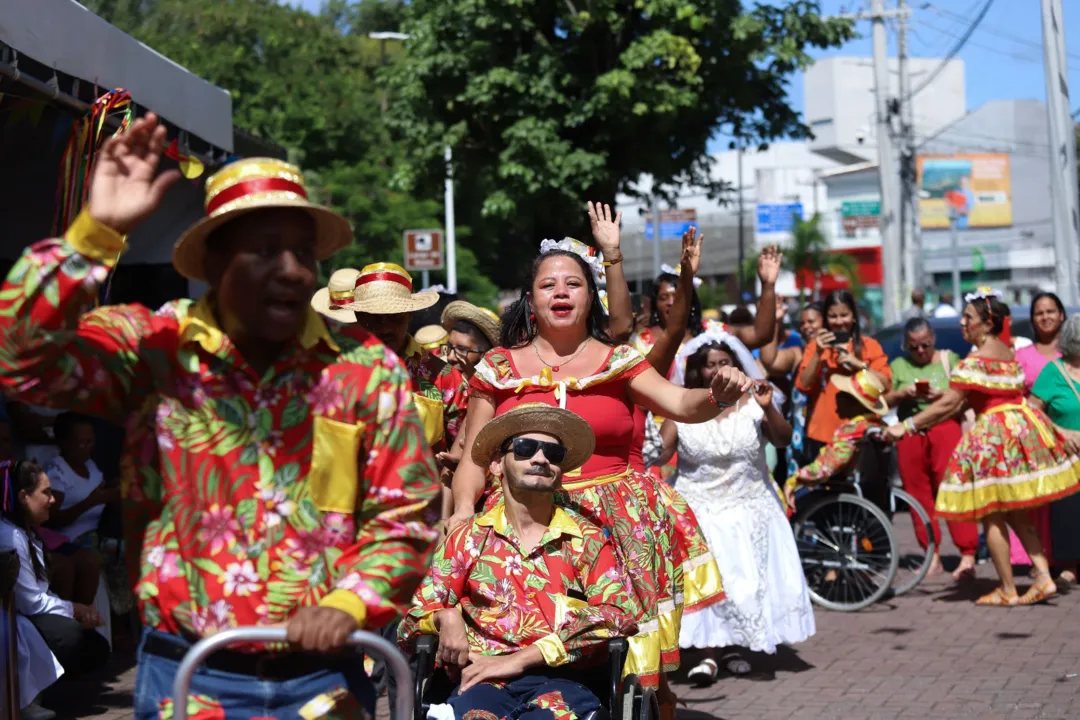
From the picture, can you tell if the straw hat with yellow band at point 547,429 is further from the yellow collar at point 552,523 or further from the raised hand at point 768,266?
the raised hand at point 768,266

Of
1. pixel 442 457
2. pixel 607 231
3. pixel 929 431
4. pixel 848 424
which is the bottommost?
pixel 929 431

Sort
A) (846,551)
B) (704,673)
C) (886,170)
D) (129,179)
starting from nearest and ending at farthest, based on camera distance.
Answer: (129,179)
(704,673)
(846,551)
(886,170)

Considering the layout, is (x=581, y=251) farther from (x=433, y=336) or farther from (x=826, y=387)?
(x=826, y=387)

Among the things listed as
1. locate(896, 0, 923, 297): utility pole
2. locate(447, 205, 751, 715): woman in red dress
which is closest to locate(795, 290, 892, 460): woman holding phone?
locate(447, 205, 751, 715): woman in red dress

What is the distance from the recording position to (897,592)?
10578 millimetres

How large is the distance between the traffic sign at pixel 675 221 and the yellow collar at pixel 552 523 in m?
33.9

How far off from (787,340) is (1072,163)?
30.1 ft

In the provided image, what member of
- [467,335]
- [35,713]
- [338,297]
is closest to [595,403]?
[338,297]

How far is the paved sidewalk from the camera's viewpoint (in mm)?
7293

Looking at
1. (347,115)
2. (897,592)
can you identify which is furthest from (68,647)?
(347,115)

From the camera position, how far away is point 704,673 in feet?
26.3

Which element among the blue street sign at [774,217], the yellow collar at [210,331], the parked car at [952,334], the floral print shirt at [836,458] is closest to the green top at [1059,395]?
the floral print shirt at [836,458]

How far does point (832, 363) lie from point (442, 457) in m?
4.85

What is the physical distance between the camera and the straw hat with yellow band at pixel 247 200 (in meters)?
2.91
